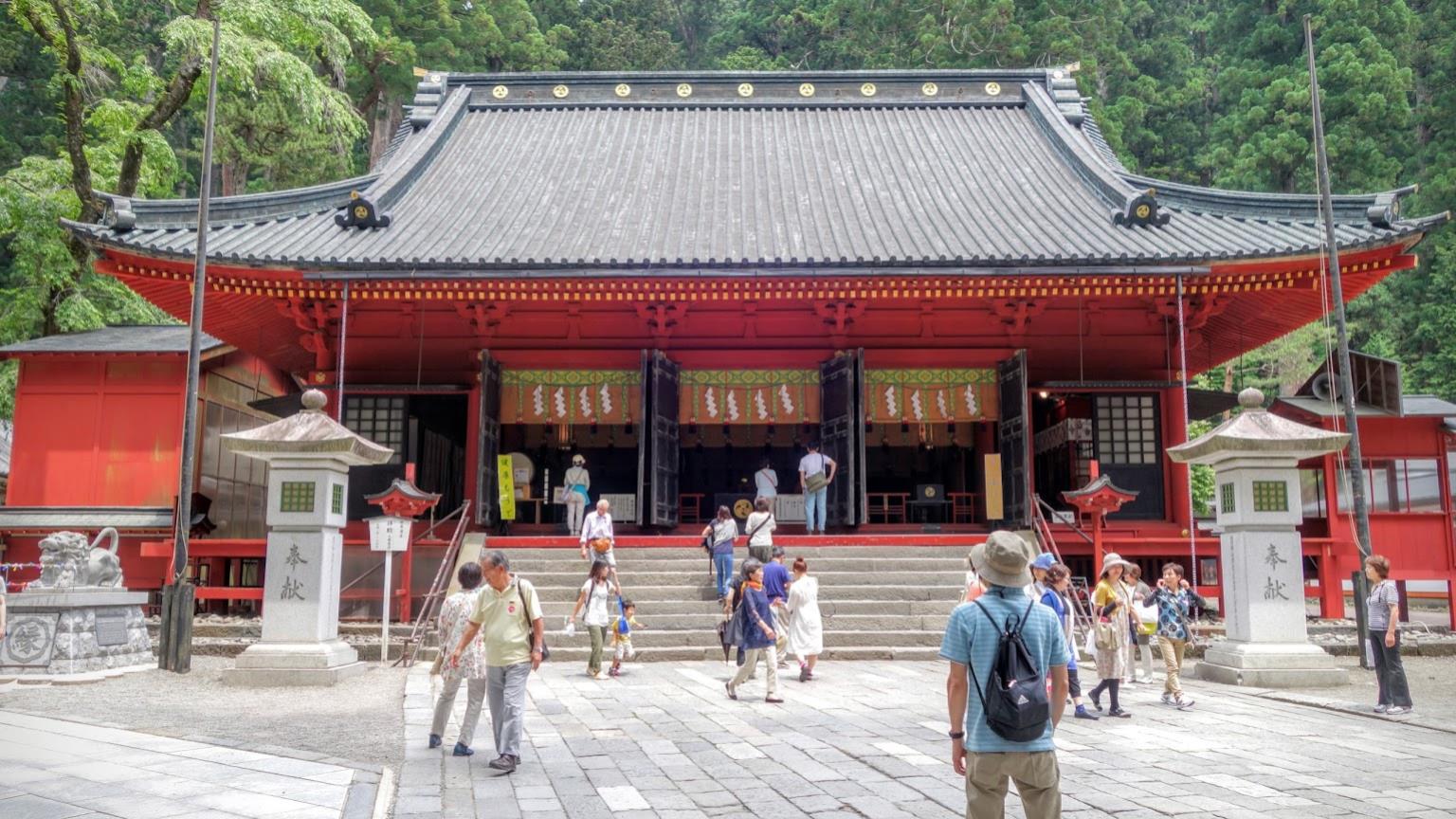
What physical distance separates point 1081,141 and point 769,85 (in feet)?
24.3

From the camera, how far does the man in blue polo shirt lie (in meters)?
3.97

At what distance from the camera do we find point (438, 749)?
7.29 meters

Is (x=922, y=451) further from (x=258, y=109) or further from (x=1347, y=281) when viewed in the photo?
(x=258, y=109)

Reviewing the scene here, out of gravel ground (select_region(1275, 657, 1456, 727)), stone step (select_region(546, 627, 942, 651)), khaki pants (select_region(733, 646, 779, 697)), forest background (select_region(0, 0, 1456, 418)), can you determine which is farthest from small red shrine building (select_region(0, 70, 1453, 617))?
khaki pants (select_region(733, 646, 779, 697))

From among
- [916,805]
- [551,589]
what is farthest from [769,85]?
[916,805]

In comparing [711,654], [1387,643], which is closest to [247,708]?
[711,654]

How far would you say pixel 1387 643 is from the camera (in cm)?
877

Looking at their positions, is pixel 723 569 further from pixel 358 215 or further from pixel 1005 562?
pixel 1005 562

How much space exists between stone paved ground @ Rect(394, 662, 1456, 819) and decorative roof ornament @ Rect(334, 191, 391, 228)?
10012mm

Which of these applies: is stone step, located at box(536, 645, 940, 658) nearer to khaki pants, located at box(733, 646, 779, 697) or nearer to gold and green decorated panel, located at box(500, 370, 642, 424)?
khaki pants, located at box(733, 646, 779, 697)

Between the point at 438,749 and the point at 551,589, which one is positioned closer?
the point at 438,749

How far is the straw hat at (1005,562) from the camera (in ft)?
13.3

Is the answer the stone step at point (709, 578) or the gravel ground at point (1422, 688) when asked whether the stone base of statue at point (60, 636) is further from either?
the gravel ground at point (1422, 688)

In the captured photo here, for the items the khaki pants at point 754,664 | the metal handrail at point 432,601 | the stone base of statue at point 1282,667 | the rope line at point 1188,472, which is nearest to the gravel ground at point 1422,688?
Result: the stone base of statue at point 1282,667
